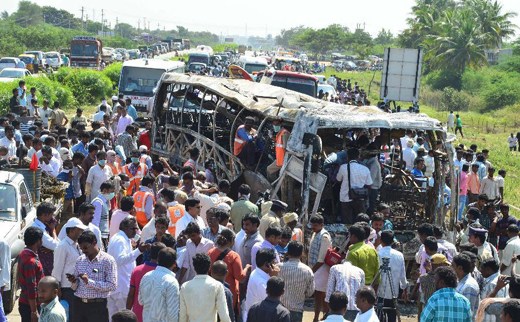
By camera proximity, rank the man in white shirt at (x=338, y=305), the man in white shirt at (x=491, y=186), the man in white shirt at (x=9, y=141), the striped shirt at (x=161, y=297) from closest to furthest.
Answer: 1. the man in white shirt at (x=338, y=305)
2. the striped shirt at (x=161, y=297)
3. the man in white shirt at (x=9, y=141)
4. the man in white shirt at (x=491, y=186)

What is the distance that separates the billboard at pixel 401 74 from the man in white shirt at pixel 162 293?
26088mm

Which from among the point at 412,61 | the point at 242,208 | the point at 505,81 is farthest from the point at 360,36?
the point at 242,208

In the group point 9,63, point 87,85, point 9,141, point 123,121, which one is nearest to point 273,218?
point 9,141

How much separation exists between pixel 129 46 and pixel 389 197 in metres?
103

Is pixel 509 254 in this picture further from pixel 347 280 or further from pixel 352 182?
pixel 347 280

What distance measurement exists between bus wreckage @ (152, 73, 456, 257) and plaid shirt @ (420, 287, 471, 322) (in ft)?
14.5

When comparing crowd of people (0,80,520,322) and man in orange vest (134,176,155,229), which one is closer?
crowd of people (0,80,520,322)

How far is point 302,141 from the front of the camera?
39.7 feet

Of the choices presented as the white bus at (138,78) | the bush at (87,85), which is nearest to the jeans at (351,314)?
the white bus at (138,78)

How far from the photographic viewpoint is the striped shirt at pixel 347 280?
8.62 m

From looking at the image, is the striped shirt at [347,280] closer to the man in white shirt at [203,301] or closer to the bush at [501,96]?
the man in white shirt at [203,301]

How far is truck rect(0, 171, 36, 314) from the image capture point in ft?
33.7

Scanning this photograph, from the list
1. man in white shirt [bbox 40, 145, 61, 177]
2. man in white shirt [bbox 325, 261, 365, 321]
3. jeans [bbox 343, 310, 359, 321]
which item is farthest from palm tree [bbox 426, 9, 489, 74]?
man in white shirt [bbox 325, 261, 365, 321]

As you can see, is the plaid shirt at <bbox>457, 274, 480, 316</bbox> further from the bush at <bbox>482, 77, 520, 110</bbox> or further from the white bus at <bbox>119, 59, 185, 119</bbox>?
the bush at <bbox>482, 77, 520, 110</bbox>
